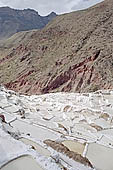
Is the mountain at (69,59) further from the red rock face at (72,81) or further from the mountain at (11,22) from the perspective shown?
the mountain at (11,22)

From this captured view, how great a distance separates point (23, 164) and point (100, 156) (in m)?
4.08

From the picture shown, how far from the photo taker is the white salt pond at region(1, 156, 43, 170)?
6270 mm

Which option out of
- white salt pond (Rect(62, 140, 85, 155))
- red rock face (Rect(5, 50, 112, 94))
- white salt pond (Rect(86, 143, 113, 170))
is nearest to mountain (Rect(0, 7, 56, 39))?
red rock face (Rect(5, 50, 112, 94))

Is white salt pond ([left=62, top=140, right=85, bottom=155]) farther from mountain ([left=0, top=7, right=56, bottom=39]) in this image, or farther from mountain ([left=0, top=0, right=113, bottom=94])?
mountain ([left=0, top=7, right=56, bottom=39])

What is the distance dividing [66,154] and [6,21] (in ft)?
602

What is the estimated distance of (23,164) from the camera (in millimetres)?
6461

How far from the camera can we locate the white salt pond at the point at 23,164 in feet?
20.6

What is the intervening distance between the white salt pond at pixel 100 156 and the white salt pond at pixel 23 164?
3001 millimetres

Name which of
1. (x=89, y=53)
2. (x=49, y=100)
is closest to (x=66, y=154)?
(x=49, y=100)

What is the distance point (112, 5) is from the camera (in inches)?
1816

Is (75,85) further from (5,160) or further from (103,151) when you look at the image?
(5,160)

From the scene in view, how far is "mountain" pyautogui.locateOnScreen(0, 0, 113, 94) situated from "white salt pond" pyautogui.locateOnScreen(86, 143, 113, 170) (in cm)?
→ 2350

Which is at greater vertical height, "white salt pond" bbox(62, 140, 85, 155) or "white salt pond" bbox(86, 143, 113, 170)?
"white salt pond" bbox(62, 140, 85, 155)

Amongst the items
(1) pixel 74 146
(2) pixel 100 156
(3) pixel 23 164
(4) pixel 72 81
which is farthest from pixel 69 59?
(3) pixel 23 164
